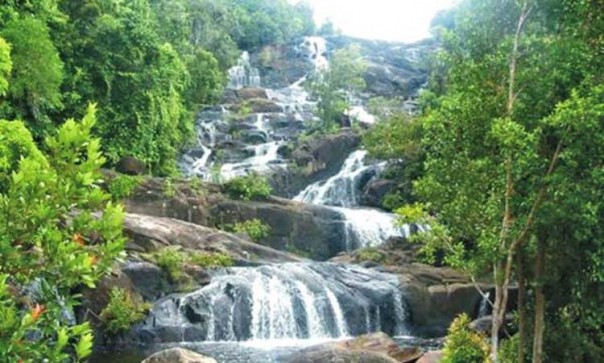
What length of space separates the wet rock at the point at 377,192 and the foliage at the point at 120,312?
19.0 metres

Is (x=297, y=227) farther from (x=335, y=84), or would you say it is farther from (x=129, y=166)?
(x=335, y=84)

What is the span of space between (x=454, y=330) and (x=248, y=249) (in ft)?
48.1

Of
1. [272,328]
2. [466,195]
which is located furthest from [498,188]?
[272,328]

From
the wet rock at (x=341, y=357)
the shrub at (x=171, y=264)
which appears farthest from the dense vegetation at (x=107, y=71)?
the wet rock at (x=341, y=357)

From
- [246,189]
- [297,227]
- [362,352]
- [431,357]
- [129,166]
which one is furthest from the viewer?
[246,189]

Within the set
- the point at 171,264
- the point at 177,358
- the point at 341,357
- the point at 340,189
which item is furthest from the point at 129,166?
the point at 341,357

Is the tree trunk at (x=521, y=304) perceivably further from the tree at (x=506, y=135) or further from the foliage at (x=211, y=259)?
the foliage at (x=211, y=259)

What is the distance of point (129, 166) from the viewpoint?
32.9 metres

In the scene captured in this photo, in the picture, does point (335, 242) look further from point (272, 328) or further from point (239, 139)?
point (239, 139)

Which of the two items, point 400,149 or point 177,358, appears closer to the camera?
point 177,358

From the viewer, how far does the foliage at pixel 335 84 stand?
49.3 metres

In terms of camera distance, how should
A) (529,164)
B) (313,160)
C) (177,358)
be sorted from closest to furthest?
(529,164) < (177,358) < (313,160)

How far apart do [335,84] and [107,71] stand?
21683 mm

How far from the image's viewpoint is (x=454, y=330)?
45.4 feet
